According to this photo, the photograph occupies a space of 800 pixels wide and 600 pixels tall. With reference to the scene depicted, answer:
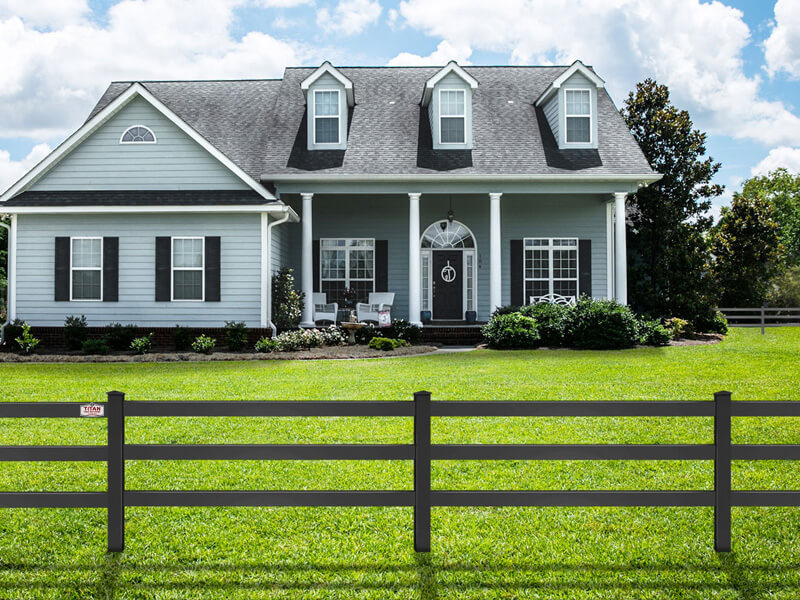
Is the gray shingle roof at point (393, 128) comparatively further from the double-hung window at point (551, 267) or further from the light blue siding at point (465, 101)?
the double-hung window at point (551, 267)

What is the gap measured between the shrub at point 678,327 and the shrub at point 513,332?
5201 millimetres

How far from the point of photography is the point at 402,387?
10836 millimetres

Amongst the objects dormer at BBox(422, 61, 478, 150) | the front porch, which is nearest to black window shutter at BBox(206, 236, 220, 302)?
the front porch

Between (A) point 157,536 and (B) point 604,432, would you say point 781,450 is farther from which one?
(A) point 157,536

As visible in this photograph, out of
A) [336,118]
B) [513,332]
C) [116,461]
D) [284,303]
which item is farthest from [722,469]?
[336,118]

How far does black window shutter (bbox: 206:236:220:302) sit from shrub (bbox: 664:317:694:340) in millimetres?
12733

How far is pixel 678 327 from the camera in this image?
67.3ft

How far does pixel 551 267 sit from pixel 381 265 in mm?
5163

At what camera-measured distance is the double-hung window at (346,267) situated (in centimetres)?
2109

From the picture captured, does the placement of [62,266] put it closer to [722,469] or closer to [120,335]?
[120,335]

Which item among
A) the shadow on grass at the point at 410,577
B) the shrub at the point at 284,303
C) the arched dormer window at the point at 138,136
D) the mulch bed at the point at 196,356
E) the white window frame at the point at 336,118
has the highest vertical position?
the white window frame at the point at 336,118

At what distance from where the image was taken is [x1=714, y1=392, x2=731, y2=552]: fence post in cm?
456

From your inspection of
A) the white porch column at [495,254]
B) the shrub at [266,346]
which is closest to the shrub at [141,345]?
the shrub at [266,346]

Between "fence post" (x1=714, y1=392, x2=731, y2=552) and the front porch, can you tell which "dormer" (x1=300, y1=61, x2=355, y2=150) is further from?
"fence post" (x1=714, y1=392, x2=731, y2=552)
